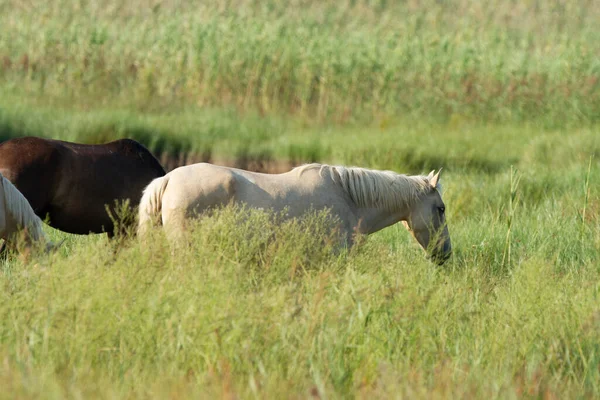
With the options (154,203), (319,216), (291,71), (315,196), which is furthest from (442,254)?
(291,71)

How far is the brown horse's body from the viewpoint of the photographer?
7.04 m

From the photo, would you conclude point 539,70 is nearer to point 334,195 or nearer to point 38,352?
point 334,195

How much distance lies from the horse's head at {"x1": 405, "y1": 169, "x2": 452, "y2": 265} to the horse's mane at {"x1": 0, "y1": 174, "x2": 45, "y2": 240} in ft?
8.92

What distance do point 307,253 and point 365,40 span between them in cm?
1141

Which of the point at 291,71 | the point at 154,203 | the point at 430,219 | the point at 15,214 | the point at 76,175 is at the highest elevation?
the point at 154,203

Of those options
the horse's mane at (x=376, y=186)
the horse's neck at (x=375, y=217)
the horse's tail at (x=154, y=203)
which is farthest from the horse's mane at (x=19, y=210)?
the horse's neck at (x=375, y=217)

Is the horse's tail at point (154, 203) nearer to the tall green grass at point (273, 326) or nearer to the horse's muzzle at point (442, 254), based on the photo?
the tall green grass at point (273, 326)

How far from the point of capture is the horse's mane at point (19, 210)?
20.2 feet

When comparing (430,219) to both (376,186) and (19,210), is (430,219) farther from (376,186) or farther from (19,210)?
(19,210)

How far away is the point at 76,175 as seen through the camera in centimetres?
734

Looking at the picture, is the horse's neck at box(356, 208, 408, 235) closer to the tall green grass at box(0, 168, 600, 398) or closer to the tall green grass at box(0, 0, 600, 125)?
the tall green grass at box(0, 168, 600, 398)

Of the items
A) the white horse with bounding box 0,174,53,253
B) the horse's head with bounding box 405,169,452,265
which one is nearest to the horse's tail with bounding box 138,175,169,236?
the white horse with bounding box 0,174,53,253

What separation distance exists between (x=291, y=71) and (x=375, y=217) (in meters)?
8.56

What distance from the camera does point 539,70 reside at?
15.9 meters
